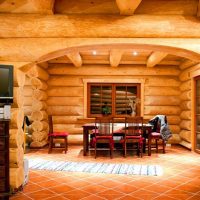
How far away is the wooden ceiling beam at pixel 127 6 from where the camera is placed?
13.0ft

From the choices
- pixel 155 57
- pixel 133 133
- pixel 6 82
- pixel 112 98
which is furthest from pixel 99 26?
pixel 112 98

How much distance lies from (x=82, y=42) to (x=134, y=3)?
3.34 ft

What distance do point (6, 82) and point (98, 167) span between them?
296 centimetres

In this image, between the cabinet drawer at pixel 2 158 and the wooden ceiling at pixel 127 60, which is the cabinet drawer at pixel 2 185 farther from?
the wooden ceiling at pixel 127 60

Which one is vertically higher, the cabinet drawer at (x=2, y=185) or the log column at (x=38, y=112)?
the log column at (x=38, y=112)

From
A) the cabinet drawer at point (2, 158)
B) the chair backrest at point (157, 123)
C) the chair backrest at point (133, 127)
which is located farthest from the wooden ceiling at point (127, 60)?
the cabinet drawer at point (2, 158)

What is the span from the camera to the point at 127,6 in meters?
4.12

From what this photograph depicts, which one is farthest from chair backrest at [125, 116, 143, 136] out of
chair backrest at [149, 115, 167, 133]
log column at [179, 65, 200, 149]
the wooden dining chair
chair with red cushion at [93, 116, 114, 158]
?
log column at [179, 65, 200, 149]

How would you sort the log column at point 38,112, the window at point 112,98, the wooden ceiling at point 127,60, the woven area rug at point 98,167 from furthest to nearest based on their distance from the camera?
1. the window at point 112,98
2. the log column at point 38,112
3. the wooden ceiling at point 127,60
4. the woven area rug at point 98,167

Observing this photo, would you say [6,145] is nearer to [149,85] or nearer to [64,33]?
[64,33]

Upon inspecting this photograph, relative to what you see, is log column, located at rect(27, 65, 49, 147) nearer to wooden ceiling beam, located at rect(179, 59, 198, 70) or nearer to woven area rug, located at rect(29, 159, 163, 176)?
woven area rug, located at rect(29, 159, 163, 176)

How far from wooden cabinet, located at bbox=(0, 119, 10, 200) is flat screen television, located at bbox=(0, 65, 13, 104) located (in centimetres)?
40

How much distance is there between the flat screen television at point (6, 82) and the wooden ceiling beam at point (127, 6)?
1.93 m

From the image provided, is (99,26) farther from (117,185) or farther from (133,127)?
(133,127)
